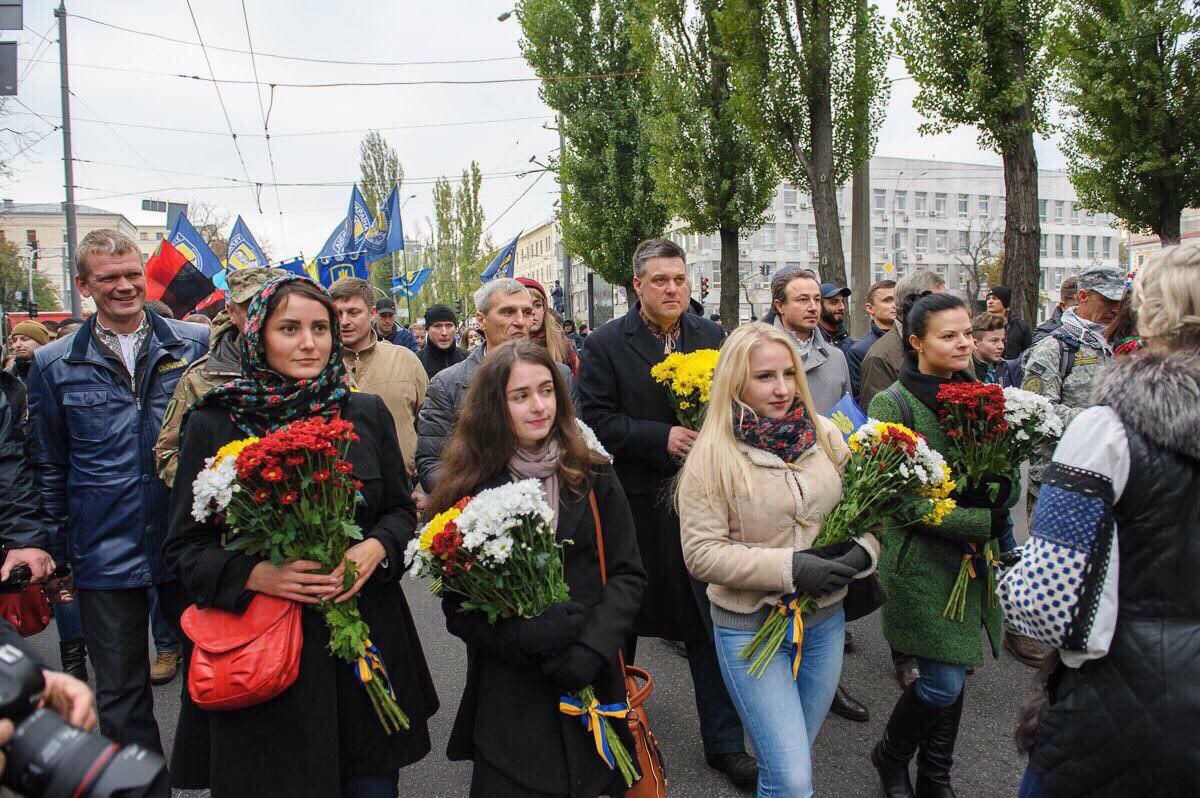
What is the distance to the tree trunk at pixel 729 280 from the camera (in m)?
20.8

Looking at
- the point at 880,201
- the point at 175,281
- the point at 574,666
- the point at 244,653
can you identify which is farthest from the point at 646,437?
the point at 880,201

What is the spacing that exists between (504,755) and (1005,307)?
297 inches

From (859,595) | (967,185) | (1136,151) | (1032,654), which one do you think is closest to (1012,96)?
(1136,151)

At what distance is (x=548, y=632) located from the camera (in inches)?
93.0

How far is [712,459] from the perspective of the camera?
282 cm

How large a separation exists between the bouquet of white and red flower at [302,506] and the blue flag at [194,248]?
28.2 feet

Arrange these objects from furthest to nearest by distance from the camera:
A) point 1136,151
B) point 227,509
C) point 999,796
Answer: point 1136,151 → point 999,796 → point 227,509

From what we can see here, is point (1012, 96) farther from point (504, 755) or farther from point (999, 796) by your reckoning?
point (504, 755)

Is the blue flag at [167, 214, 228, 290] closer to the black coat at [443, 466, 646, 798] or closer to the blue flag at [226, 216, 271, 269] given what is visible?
the blue flag at [226, 216, 271, 269]

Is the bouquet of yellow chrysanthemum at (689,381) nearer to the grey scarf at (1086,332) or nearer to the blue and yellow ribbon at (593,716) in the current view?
the blue and yellow ribbon at (593,716)

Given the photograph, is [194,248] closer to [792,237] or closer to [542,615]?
[542,615]

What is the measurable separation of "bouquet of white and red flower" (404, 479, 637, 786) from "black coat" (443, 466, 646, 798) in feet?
0.21

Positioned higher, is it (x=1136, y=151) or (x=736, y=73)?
(x=736, y=73)

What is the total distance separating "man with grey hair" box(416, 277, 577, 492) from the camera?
429 cm
